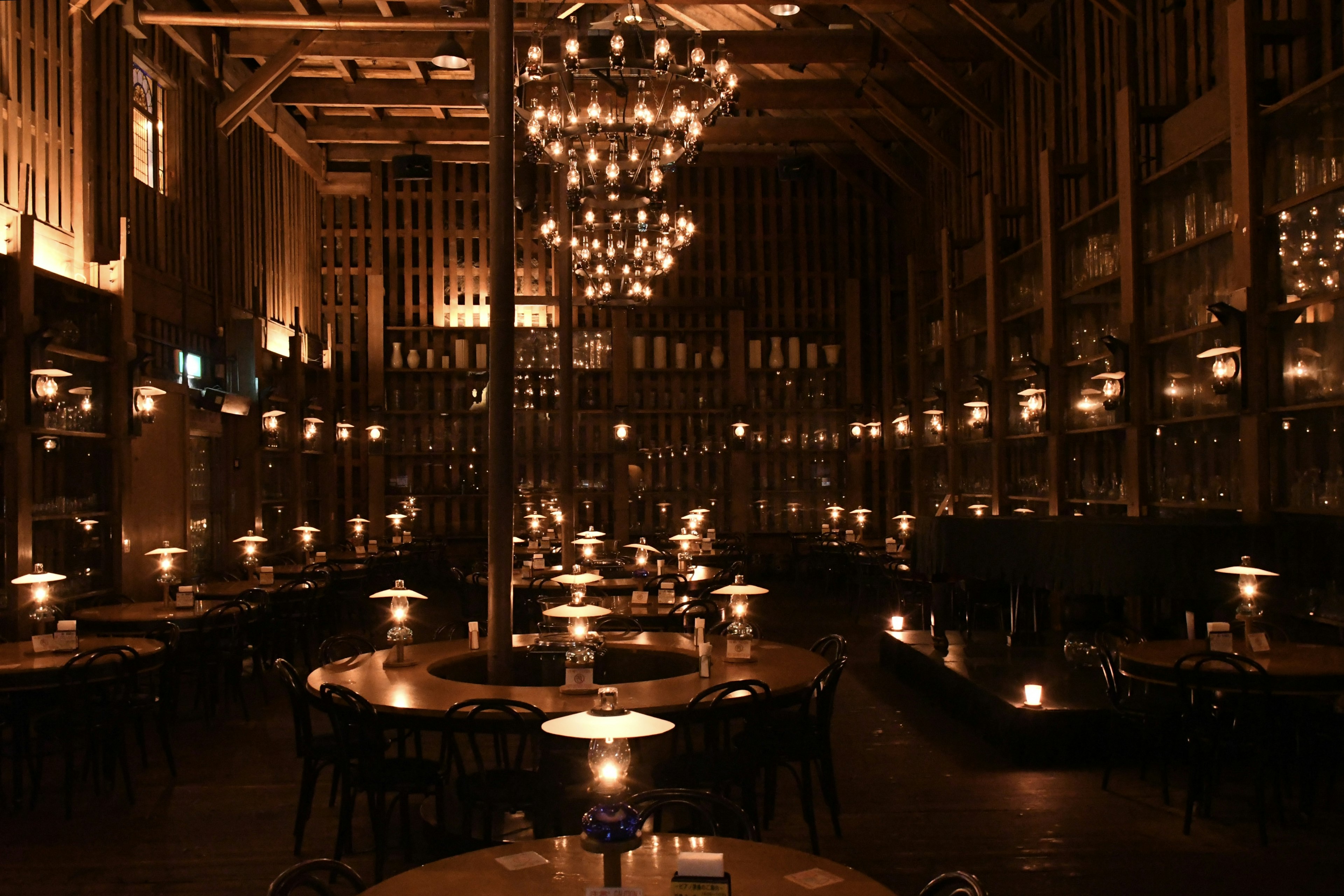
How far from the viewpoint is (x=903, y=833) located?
5.59 m

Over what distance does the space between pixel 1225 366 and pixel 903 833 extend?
3.87m

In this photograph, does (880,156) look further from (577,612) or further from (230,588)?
(577,612)

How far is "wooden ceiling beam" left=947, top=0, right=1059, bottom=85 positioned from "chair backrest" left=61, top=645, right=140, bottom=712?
9.55 metres

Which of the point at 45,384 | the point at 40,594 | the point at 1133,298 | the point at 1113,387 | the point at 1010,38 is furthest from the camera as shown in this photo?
the point at 1010,38

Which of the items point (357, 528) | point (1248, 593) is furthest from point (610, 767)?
point (357, 528)

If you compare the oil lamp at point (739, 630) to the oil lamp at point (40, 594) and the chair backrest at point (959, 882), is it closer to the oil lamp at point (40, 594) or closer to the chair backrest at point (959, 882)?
the chair backrest at point (959, 882)

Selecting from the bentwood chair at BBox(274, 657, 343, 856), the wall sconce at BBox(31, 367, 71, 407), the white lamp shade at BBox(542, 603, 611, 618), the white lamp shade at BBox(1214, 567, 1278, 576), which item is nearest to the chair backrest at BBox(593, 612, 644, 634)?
the white lamp shade at BBox(542, 603, 611, 618)

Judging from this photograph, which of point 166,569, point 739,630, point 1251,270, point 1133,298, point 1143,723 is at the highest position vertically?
point 1133,298

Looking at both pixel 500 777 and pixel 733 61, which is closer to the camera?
pixel 500 777

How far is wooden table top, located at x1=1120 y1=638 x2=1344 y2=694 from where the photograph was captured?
18.1 ft

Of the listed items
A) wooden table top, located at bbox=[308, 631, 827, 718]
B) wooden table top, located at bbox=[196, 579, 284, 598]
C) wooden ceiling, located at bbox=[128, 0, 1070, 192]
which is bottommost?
wooden table top, located at bbox=[308, 631, 827, 718]

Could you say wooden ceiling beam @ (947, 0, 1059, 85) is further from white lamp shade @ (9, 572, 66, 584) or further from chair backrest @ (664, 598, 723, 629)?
white lamp shade @ (9, 572, 66, 584)

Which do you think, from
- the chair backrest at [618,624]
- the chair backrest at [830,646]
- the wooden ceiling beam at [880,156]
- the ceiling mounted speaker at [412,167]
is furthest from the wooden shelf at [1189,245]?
the ceiling mounted speaker at [412,167]

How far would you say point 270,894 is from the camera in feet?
9.12
